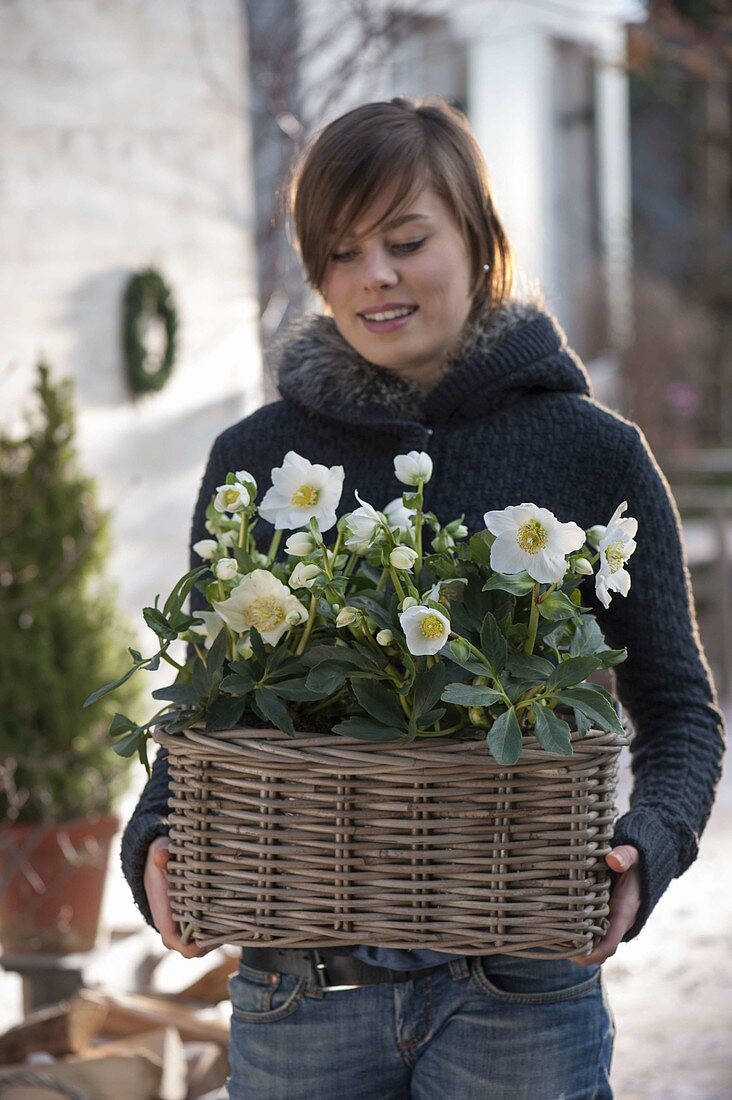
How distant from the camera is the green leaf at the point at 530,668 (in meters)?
1.21

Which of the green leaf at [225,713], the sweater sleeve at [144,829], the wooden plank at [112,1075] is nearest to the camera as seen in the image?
the green leaf at [225,713]

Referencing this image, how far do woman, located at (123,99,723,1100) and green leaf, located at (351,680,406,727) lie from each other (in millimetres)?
295

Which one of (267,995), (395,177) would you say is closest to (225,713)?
(267,995)

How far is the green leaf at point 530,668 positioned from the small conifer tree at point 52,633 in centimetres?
201

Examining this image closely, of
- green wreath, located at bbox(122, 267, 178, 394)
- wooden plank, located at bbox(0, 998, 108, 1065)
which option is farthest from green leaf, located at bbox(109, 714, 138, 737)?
green wreath, located at bbox(122, 267, 178, 394)

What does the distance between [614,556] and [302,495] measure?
0.29 meters

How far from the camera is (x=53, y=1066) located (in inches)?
99.3

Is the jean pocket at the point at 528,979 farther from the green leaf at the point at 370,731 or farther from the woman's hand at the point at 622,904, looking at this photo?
the green leaf at the point at 370,731

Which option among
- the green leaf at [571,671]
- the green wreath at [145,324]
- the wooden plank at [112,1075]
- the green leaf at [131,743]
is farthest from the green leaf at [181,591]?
the green wreath at [145,324]

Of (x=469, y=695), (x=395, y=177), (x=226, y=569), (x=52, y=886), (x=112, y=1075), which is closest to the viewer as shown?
(x=469, y=695)

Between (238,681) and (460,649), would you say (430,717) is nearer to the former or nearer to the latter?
(460,649)

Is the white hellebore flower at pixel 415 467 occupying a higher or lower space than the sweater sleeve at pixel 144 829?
higher

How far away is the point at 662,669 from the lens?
160 cm

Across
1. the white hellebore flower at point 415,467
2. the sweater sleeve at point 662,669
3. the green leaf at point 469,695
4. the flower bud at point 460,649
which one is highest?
the white hellebore flower at point 415,467
